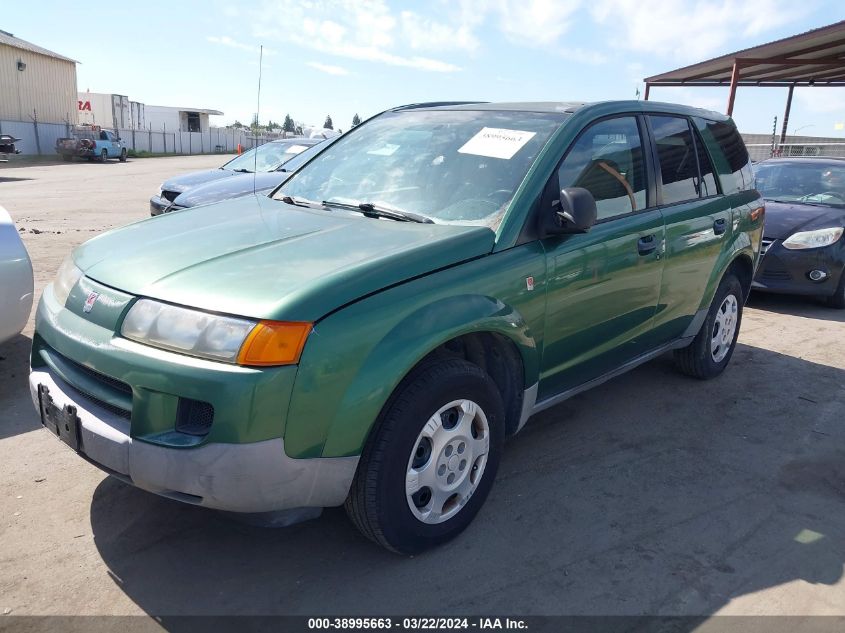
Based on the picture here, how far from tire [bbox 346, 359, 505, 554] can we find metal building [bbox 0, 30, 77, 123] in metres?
41.4

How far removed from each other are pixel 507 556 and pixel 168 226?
7.08 feet

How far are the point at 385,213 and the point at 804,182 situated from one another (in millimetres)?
7161

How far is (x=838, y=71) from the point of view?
814 inches

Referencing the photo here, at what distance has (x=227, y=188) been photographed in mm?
8648

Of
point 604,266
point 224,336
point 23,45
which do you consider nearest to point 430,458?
point 224,336

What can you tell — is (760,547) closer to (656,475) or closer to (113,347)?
(656,475)

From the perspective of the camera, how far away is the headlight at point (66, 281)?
2895mm

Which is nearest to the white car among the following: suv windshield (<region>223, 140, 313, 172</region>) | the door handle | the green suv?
the green suv

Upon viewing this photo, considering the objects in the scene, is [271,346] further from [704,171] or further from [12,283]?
[704,171]

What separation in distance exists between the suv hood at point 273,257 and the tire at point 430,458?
45cm

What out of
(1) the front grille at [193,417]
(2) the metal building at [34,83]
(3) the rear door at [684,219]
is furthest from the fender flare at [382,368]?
(2) the metal building at [34,83]

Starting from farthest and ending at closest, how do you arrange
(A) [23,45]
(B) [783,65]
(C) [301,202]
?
(A) [23,45] < (B) [783,65] < (C) [301,202]

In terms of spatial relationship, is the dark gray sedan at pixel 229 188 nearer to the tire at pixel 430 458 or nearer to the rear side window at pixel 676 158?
the rear side window at pixel 676 158

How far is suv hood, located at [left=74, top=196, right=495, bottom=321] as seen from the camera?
2428mm
